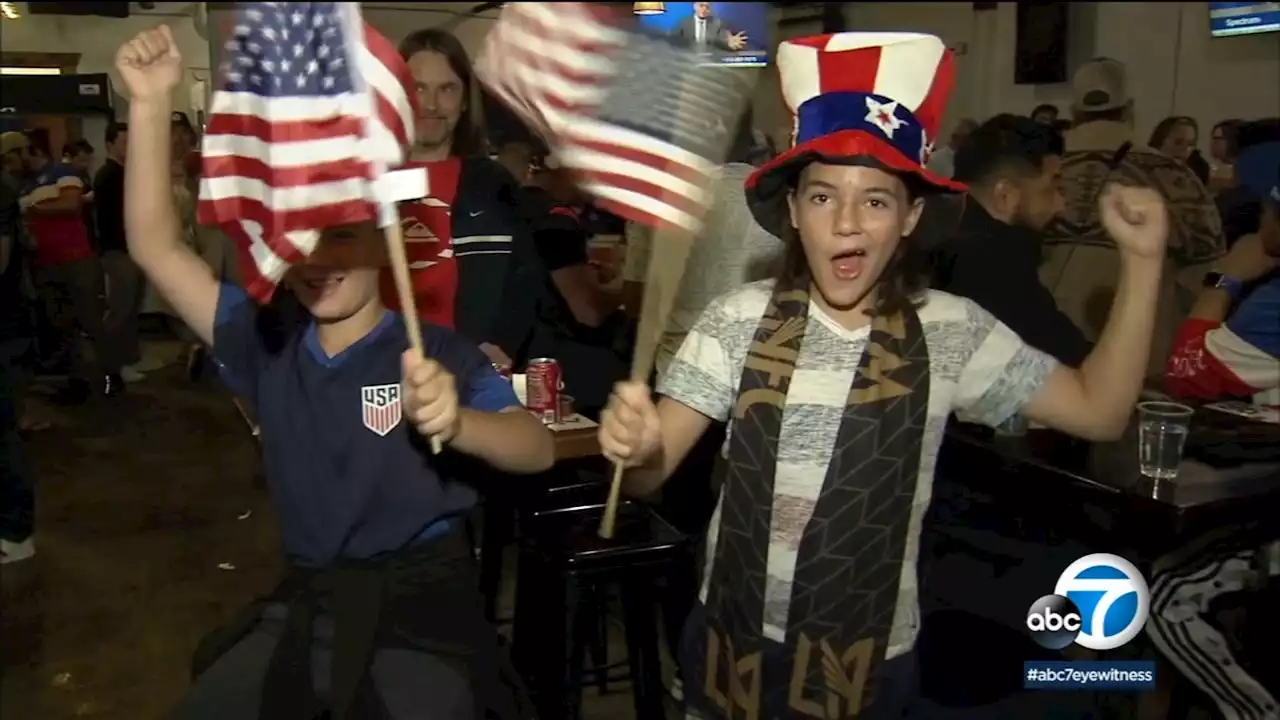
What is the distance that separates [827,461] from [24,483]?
11.2 ft

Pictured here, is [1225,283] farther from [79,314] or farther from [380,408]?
[79,314]

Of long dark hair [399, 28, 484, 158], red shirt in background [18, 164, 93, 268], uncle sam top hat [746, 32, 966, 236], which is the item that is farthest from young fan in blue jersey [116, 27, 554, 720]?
red shirt in background [18, 164, 93, 268]

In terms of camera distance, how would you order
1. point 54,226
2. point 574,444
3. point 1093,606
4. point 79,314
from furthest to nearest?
point 79,314 → point 54,226 → point 574,444 → point 1093,606

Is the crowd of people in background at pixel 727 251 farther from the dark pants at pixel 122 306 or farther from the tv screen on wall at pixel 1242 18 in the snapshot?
the tv screen on wall at pixel 1242 18

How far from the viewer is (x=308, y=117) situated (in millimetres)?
1484

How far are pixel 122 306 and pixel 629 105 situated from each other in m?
4.74

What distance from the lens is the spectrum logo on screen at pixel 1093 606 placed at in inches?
85.8

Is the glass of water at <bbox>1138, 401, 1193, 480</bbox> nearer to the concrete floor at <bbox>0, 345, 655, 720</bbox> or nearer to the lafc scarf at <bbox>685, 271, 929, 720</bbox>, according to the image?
the lafc scarf at <bbox>685, 271, 929, 720</bbox>

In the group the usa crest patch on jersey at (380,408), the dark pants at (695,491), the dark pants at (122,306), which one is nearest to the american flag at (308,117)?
the usa crest patch on jersey at (380,408)

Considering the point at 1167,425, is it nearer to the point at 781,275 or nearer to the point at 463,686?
the point at 781,275

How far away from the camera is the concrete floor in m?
3.09

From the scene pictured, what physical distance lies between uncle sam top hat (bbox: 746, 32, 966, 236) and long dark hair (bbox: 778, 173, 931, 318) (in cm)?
6

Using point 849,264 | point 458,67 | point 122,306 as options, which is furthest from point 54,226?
point 849,264

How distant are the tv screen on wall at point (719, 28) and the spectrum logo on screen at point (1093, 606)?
1181mm
